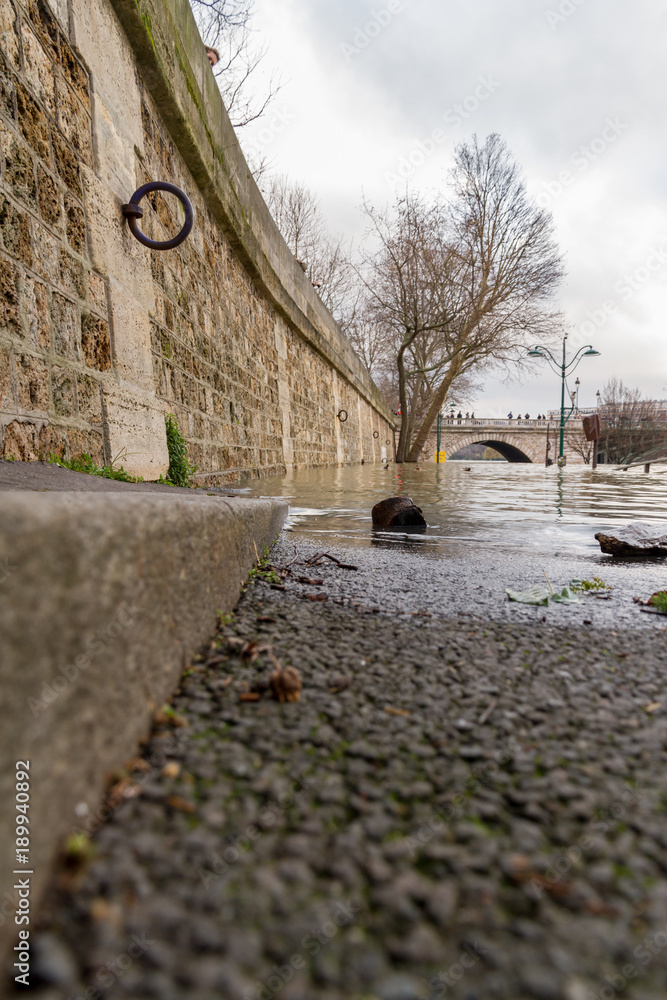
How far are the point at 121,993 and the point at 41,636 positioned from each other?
0.32 metres

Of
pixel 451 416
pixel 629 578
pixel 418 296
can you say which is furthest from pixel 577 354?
pixel 629 578

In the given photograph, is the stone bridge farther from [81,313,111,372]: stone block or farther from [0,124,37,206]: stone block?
[0,124,37,206]: stone block

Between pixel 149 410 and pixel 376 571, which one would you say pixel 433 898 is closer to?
pixel 376 571

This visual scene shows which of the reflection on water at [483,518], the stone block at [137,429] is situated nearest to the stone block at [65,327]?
the stone block at [137,429]

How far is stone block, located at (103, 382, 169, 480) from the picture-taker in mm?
2900

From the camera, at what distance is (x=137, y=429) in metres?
3.21

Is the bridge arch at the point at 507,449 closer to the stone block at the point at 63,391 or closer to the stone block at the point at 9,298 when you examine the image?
the stone block at the point at 63,391

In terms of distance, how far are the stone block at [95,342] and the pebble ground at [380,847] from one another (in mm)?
2101

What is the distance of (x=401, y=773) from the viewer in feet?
2.50

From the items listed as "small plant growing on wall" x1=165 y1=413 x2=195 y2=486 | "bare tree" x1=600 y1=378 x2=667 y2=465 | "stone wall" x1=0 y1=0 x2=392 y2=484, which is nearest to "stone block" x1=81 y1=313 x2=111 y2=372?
"stone wall" x1=0 y1=0 x2=392 y2=484

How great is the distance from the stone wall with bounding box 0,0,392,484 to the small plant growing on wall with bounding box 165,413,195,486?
0.13 m

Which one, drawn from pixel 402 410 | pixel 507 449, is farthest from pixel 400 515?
pixel 507 449

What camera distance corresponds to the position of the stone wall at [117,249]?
2117 mm

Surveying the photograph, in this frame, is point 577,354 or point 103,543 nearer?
point 103,543
